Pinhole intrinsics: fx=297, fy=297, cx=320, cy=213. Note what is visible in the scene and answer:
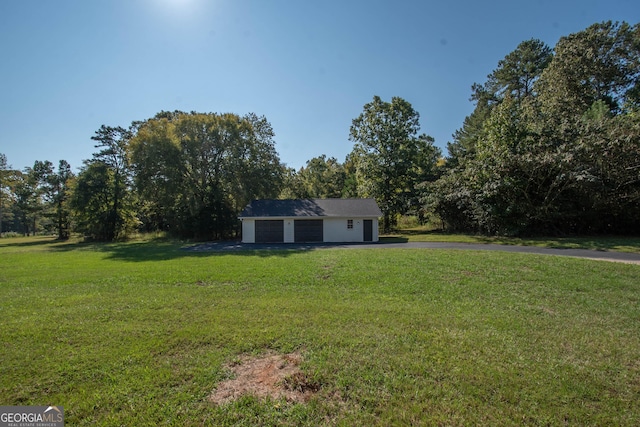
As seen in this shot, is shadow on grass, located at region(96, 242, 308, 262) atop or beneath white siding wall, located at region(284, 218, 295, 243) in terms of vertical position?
beneath

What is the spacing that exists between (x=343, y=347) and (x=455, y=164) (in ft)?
97.4

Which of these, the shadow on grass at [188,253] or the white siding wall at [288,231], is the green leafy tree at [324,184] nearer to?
the white siding wall at [288,231]

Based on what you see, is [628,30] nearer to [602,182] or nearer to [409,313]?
[602,182]

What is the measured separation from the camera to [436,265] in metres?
9.55

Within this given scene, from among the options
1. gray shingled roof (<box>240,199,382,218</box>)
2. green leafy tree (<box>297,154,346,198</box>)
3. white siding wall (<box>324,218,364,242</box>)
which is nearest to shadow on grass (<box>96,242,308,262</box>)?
gray shingled roof (<box>240,199,382,218</box>)

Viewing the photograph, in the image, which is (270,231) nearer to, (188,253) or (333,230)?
(333,230)

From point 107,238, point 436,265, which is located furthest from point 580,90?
point 107,238

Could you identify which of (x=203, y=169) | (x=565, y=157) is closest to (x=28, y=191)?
(x=203, y=169)

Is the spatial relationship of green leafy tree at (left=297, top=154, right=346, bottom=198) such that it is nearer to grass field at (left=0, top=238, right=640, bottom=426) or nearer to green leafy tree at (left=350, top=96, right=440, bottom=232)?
green leafy tree at (left=350, top=96, right=440, bottom=232)

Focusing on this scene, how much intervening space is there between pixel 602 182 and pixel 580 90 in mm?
10308

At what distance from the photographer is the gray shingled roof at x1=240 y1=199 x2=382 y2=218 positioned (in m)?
21.6

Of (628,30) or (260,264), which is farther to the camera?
(628,30)

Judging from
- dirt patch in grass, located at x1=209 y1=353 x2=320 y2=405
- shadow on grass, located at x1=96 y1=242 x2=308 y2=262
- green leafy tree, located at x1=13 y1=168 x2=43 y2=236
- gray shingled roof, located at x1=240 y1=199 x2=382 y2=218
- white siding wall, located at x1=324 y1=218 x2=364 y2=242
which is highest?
green leafy tree, located at x1=13 y1=168 x2=43 y2=236

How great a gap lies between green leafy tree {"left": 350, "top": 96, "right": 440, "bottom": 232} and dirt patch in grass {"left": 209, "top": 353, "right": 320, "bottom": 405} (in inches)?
1019
